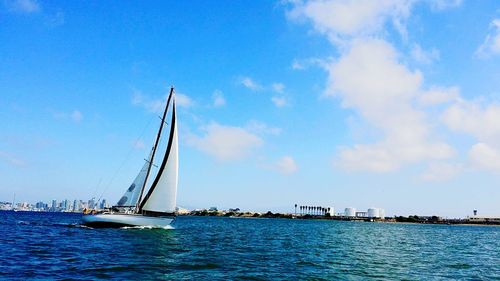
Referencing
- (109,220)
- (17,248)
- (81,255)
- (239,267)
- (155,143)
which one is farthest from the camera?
(155,143)

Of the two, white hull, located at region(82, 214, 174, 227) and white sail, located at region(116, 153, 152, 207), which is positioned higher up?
white sail, located at region(116, 153, 152, 207)

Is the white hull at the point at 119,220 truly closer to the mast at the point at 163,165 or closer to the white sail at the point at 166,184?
the white sail at the point at 166,184

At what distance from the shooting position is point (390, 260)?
124ft

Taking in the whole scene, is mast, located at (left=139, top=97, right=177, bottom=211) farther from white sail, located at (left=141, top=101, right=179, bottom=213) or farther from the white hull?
the white hull

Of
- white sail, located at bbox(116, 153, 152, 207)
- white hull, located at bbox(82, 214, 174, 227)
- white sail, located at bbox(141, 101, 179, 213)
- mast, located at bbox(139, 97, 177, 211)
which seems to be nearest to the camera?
white hull, located at bbox(82, 214, 174, 227)

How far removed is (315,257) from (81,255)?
809 inches

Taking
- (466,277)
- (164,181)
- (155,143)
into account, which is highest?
(155,143)

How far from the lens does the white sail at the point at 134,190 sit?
211ft

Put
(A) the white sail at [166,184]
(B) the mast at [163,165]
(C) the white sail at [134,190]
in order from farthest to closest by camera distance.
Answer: (C) the white sail at [134,190] → (A) the white sail at [166,184] → (B) the mast at [163,165]

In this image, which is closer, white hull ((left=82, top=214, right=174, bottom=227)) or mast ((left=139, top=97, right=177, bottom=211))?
white hull ((left=82, top=214, right=174, bottom=227))

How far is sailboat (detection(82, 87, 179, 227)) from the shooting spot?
61.2 meters

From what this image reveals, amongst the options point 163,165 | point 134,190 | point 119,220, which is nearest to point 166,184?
point 163,165

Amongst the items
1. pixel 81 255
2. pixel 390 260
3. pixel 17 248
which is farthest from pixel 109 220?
pixel 390 260

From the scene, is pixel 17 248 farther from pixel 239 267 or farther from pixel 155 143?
pixel 155 143
